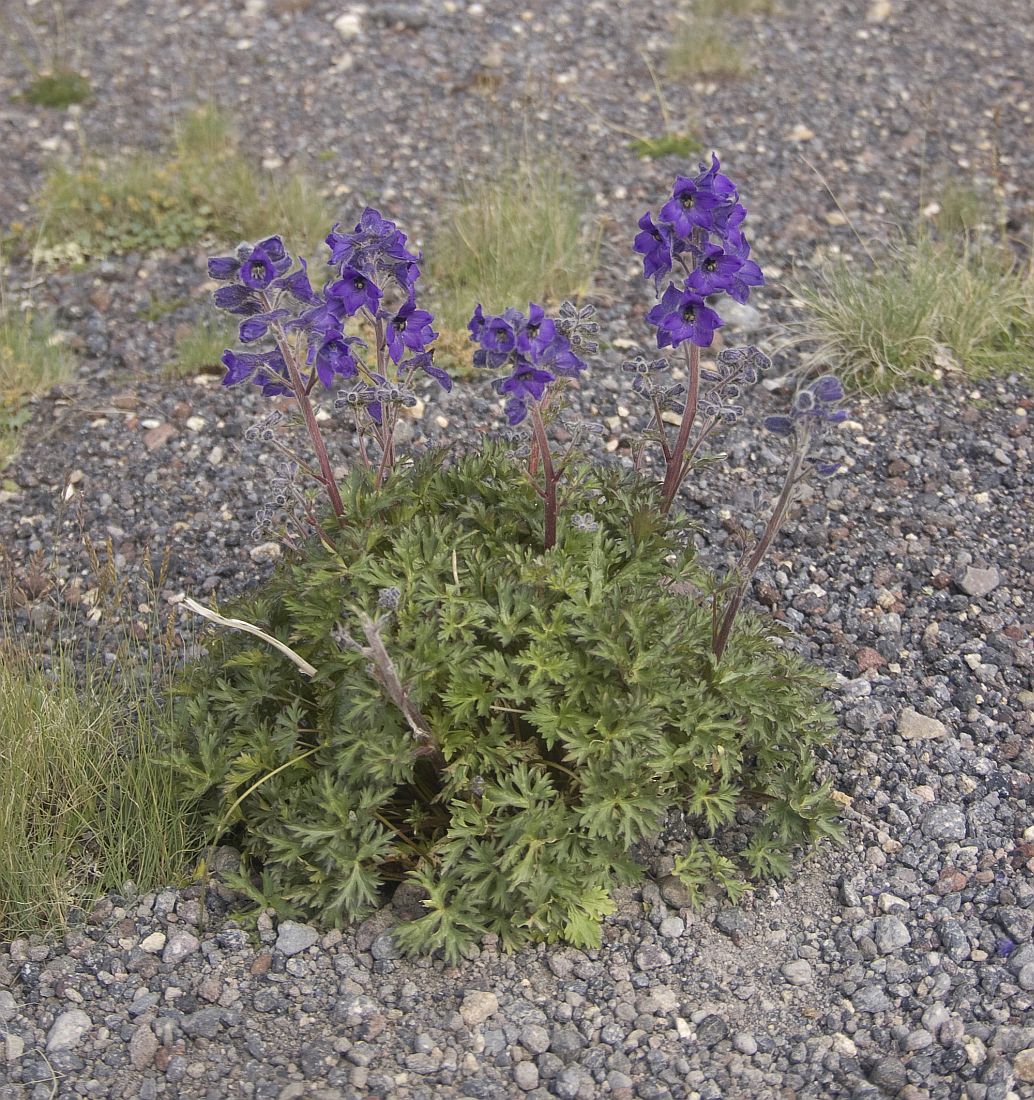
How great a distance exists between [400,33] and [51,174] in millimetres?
2342

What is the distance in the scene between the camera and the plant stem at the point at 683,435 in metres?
3.13

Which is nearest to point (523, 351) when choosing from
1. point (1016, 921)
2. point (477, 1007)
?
point (477, 1007)

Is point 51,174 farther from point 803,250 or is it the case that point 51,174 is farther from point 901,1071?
point 901,1071

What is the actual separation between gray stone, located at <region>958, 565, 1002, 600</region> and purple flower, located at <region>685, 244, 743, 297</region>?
1.80 meters

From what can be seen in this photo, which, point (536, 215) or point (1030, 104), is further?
point (1030, 104)

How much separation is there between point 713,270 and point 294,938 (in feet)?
6.46

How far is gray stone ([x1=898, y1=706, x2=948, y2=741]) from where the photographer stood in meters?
3.73

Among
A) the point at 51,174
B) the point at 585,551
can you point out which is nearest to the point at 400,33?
the point at 51,174

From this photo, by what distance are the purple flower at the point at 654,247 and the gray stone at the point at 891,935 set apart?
1753mm

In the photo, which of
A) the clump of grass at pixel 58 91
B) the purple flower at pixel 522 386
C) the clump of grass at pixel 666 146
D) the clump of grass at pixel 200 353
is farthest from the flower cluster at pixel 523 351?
the clump of grass at pixel 58 91

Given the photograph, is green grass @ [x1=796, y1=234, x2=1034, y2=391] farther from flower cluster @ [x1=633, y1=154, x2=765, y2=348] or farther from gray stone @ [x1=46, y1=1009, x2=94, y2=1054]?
gray stone @ [x1=46, y1=1009, x2=94, y2=1054]

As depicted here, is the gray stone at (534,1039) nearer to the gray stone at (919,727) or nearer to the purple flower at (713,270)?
the gray stone at (919,727)

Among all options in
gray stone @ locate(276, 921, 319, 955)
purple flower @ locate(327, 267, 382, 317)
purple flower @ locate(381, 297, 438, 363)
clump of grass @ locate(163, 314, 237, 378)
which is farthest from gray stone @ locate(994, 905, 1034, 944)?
clump of grass @ locate(163, 314, 237, 378)

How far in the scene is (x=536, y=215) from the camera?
5660 millimetres
